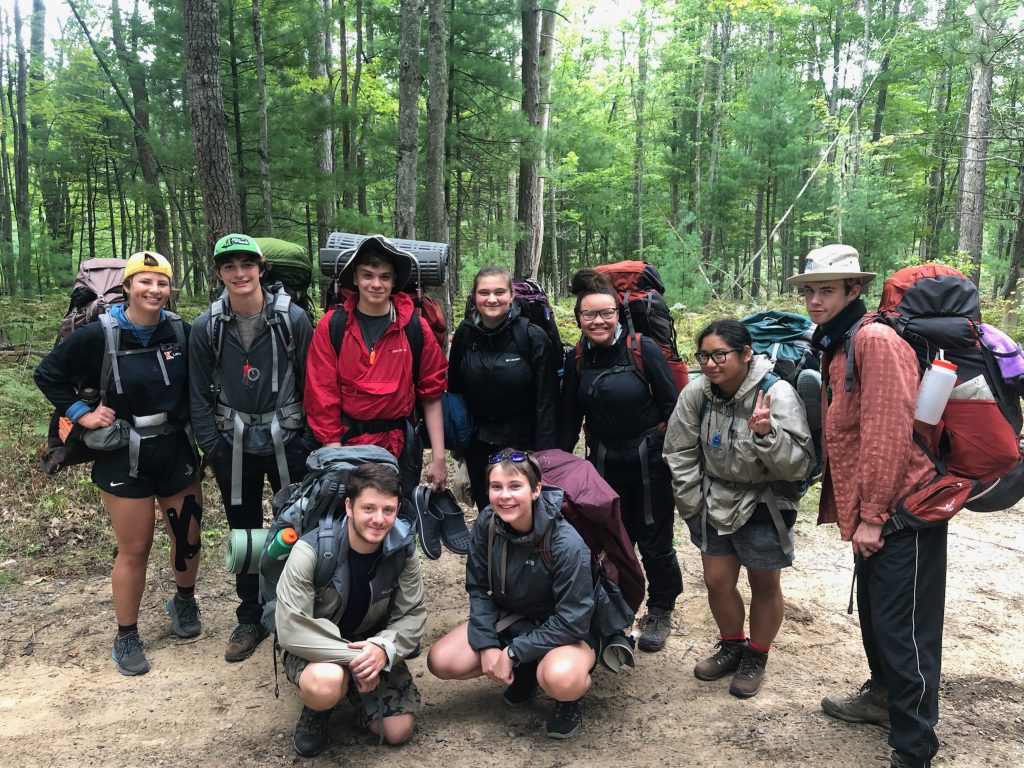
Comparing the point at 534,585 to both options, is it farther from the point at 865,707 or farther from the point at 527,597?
the point at 865,707

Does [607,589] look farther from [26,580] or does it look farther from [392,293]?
[26,580]

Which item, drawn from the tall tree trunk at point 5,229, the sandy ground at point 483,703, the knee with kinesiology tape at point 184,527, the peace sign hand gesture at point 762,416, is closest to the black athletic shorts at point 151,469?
the knee with kinesiology tape at point 184,527

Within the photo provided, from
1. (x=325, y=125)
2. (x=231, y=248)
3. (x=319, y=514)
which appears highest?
(x=325, y=125)


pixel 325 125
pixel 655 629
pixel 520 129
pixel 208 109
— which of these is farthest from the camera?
pixel 520 129

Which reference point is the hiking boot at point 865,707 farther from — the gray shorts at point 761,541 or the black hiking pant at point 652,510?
the black hiking pant at point 652,510

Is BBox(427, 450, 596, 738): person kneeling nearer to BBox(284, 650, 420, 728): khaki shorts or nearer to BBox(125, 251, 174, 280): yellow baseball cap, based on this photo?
BBox(284, 650, 420, 728): khaki shorts

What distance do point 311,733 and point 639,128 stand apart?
81.5ft

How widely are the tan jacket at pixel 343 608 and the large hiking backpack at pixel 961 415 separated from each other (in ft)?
7.80

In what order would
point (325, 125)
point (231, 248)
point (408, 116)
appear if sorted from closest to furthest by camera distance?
point (231, 248) → point (408, 116) → point (325, 125)

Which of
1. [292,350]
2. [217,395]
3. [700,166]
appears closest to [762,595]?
[292,350]

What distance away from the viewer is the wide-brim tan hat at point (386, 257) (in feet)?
11.8

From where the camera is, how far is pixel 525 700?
11.7ft

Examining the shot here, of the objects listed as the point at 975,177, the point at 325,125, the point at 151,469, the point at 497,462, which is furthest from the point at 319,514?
the point at 975,177

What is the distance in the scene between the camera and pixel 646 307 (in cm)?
396
